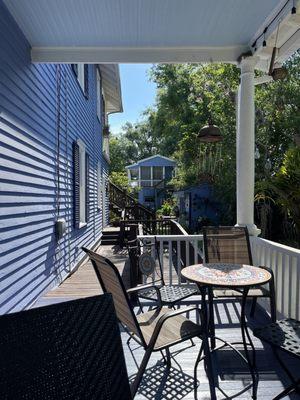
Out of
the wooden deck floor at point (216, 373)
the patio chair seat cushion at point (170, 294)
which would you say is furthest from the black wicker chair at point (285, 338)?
the patio chair seat cushion at point (170, 294)

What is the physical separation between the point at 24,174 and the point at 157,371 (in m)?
2.58

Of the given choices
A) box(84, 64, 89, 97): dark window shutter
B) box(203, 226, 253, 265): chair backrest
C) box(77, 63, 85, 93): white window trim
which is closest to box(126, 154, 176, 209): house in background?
box(84, 64, 89, 97): dark window shutter

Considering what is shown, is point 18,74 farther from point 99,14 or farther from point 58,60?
point 99,14

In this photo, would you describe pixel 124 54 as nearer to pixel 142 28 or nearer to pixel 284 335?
pixel 142 28

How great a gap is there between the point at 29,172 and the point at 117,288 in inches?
99.1

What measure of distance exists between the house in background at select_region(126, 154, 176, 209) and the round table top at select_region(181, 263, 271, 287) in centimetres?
1965

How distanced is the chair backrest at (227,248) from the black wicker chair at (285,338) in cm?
148

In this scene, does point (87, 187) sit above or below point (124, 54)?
below

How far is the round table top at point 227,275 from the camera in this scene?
2.59 metres

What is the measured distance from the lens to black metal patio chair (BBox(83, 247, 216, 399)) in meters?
2.04

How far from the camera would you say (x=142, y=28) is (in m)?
3.86

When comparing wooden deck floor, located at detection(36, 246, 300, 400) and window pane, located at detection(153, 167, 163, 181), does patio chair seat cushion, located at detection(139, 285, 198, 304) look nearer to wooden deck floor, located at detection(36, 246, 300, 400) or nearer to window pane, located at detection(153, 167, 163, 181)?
wooden deck floor, located at detection(36, 246, 300, 400)

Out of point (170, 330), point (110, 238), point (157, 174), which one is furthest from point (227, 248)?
point (157, 174)

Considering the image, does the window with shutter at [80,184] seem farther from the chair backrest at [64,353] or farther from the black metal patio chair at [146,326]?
the chair backrest at [64,353]
